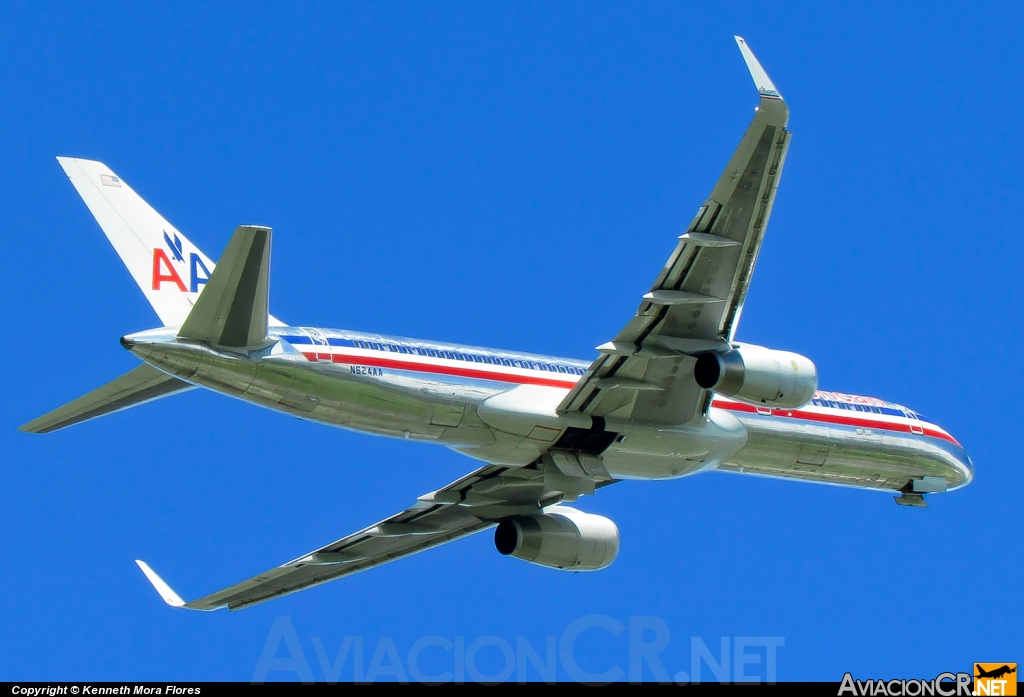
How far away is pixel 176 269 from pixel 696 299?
10.1m

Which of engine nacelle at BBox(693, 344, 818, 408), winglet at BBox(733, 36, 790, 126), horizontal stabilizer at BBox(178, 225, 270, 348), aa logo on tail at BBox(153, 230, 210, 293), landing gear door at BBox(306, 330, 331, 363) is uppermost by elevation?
winglet at BBox(733, 36, 790, 126)

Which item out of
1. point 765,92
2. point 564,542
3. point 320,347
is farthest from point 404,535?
point 765,92

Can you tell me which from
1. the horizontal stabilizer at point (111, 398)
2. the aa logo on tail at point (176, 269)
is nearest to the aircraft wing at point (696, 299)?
the aa logo on tail at point (176, 269)

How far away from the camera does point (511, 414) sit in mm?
30219

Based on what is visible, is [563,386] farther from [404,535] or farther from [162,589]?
[162,589]

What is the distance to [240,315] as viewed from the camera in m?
26.2

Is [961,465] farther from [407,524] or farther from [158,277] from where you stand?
[158,277]

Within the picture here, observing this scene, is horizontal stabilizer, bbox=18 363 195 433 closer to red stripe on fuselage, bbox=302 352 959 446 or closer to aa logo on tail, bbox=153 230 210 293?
aa logo on tail, bbox=153 230 210 293

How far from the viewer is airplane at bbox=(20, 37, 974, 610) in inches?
1050

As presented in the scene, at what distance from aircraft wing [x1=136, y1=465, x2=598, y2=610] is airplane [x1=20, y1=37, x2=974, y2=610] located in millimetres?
89

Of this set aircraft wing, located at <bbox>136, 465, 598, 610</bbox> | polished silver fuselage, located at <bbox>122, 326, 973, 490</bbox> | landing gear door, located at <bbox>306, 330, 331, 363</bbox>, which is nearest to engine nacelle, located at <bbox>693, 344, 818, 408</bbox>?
polished silver fuselage, located at <bbox>122, 326, 973, 490</bbox>

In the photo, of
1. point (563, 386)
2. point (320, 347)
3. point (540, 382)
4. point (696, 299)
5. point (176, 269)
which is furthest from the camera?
point (563, 386)

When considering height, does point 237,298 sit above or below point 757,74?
below

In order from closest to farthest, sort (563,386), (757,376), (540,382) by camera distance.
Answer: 1. (757,376)
2. (540,382)
3. (563,386)
